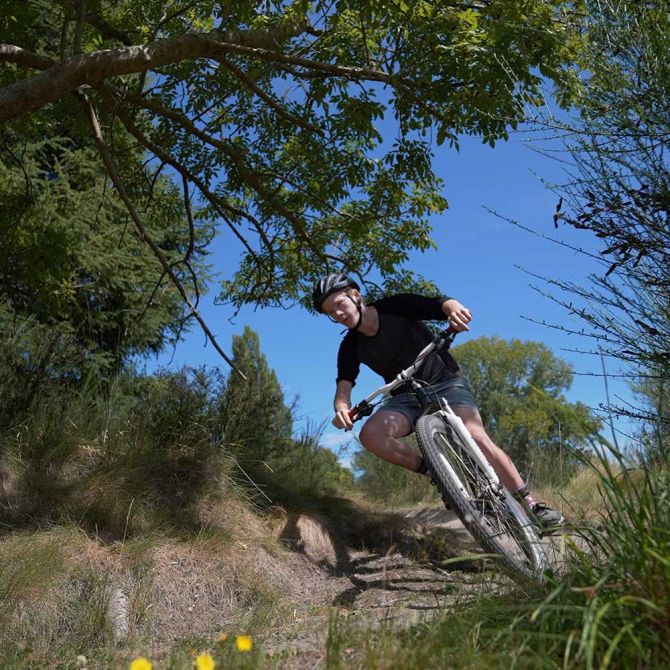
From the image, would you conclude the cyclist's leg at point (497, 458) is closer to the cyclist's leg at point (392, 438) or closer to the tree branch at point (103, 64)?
the cyclist's leg at point (392, 438)

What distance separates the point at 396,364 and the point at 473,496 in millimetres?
1231

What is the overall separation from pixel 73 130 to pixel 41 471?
462 centimetres

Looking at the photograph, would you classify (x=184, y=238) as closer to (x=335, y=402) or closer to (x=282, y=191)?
(x=282, y=191)

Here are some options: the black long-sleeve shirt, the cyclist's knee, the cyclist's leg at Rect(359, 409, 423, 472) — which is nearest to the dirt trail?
the cyclist's leg at Rect(359, 409, 423, 472)

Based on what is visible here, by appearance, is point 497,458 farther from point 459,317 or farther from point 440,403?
point 459,317

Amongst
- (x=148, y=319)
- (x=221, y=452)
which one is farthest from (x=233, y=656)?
(x=148, y=319)

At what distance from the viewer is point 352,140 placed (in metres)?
8.34

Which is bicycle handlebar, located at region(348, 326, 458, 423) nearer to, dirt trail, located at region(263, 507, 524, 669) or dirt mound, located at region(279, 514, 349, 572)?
dirt trail, located at region(263, 507, 524, 669)

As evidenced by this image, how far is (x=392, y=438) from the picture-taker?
5.00m

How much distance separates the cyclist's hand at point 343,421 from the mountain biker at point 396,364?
0.05 m

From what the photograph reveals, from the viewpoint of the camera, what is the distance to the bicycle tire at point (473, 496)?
3.89m

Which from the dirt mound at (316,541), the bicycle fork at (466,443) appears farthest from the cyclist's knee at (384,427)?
the dirt mound at (316,541)

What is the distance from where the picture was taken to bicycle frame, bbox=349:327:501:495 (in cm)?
446

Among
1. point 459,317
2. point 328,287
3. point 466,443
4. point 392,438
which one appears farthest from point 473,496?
point 328,287
